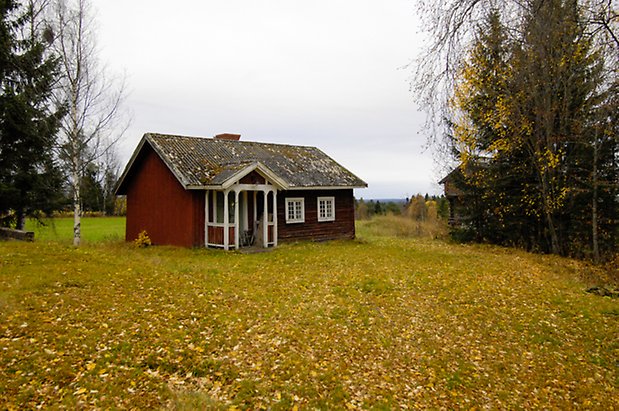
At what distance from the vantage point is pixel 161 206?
59.2 ft

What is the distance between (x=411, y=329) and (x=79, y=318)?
6.45 meters

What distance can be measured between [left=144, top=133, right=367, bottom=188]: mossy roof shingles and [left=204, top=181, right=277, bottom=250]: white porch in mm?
1028

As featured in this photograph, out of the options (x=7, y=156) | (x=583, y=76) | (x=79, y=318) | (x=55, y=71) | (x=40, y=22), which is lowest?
(x=79, y=318)

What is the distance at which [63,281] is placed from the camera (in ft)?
29.8

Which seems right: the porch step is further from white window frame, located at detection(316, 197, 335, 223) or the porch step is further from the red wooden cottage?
white window frame, located at detection(316, 197, 335, 223)

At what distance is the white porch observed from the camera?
651 inches

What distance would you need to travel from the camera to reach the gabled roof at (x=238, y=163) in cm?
1655

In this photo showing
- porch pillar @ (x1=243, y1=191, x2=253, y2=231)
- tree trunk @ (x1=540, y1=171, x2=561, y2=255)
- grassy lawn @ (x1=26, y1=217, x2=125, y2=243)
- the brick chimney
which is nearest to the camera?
tree trunk @ (x1=540, y1=171, x2=561, y2=255)

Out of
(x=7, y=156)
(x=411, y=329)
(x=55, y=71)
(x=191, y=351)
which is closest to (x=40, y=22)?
(x=55, y=71)

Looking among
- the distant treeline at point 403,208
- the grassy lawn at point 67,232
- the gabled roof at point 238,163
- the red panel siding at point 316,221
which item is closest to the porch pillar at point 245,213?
the red panel siding at point 316,221

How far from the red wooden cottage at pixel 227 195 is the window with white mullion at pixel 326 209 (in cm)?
5

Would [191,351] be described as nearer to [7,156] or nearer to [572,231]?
[7,156]

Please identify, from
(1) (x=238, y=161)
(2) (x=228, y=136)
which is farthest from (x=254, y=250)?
(2) (x=228, y=136)

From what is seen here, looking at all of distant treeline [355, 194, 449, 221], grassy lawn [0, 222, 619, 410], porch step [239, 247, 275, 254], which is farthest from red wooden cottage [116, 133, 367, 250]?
distant treeline [355, 194, 449, 221]
